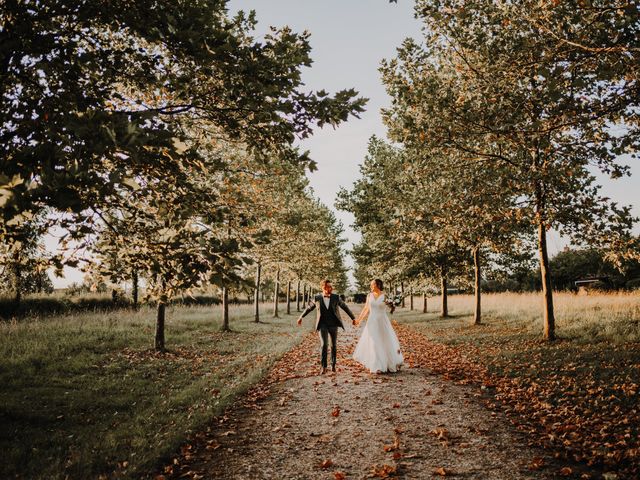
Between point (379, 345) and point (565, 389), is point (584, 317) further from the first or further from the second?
point (379, 345)

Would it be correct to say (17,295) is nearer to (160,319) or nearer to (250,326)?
(250,326)

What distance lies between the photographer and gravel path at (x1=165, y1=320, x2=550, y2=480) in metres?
4.91

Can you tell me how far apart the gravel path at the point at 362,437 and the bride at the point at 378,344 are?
115cm

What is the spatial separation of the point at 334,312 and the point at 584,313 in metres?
12.3

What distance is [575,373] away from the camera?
9.06 metres

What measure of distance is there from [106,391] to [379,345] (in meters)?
6.44

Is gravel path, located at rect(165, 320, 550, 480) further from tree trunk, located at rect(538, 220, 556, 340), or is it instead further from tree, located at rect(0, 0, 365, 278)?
tree trunk, located at rect(538, 220, 556, 340)

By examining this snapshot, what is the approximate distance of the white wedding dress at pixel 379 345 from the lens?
10.4 metres

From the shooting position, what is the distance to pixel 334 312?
10562mm

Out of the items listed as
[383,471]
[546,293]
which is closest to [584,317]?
[546,293]

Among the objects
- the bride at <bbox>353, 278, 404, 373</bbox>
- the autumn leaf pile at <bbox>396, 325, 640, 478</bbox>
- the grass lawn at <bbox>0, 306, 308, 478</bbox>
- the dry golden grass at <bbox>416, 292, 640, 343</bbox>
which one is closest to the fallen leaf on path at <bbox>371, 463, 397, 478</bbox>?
the autumn leaf pile at <bbox>396, 325, 640, 478</bbox>

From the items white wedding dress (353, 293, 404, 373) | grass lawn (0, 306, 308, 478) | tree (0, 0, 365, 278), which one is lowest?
grass lawn (0, 306, 308, 478)

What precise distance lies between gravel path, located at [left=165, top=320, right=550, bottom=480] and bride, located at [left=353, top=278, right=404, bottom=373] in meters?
1.15

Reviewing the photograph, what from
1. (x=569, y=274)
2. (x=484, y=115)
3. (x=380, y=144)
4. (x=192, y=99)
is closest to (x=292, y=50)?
(x=192, y=99)
